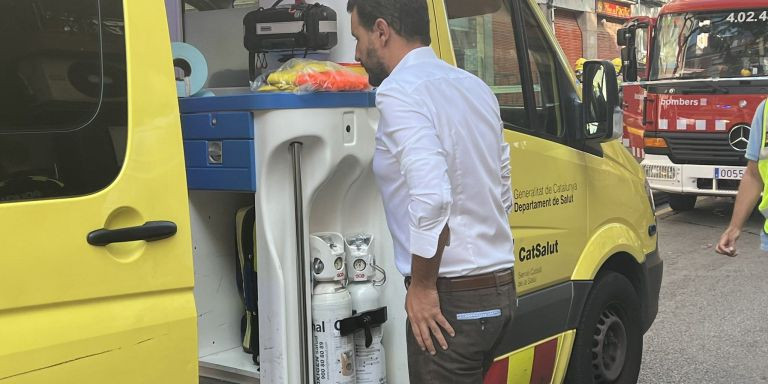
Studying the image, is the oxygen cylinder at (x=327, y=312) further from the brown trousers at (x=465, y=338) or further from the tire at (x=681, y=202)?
the tire at (x=681, y=202)

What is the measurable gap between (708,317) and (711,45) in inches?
215

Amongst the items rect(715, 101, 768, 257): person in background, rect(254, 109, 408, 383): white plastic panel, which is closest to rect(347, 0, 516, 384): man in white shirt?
rect(254, 109, 408, 383): white plastic panel

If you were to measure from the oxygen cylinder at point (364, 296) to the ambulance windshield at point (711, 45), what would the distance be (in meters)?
9.07

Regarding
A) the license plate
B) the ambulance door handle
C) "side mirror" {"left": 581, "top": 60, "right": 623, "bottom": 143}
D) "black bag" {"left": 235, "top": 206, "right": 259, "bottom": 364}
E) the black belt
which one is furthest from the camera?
the license plate

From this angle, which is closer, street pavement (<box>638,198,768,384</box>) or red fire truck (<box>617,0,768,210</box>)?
street pavement (<box>638,198,768,384</box>)

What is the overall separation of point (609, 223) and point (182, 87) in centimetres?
224

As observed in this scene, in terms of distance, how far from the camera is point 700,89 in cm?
1061

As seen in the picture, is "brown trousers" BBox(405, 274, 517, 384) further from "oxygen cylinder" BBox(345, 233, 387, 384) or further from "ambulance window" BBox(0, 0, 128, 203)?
"ambulance window" BBox(0, 0, 128, 203)

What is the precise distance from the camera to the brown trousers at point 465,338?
2.36 metres

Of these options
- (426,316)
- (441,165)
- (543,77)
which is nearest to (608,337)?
(543,77)

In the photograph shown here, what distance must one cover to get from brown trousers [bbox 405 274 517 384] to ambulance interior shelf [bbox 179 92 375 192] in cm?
67

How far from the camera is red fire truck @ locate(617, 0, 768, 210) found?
10372mm

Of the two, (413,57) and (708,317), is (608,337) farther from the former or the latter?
(708,317)

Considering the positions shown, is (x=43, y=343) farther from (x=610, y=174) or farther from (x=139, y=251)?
(x=610, y=174)
